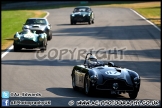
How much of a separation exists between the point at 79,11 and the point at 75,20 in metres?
1.89

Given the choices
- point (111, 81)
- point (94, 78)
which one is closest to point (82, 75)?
point (94, 78)

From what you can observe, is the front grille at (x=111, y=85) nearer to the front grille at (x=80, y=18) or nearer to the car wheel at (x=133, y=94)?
the car wheel at (x=133, y=94)

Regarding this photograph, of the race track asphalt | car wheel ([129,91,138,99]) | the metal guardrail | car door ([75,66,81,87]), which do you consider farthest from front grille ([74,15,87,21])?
the metal guardrail

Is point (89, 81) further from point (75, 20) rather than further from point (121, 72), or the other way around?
point (75, 20)

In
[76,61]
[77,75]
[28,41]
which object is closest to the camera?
[77,75]

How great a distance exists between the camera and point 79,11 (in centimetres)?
5253

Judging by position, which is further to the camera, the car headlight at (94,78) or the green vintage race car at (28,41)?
the green vintage race car at (28,41)

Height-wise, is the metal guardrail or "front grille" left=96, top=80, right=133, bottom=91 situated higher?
the metal guardrail

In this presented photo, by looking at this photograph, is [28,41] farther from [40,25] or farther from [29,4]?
[29,4]

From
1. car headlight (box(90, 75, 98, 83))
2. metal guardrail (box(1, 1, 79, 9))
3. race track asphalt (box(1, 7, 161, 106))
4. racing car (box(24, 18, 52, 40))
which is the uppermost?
metal guardrail (box(1, 1, 79, 9))

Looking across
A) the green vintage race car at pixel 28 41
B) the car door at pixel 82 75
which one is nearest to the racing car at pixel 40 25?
the green vintage race car at pixel 28 41

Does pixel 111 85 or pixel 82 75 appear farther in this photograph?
pixel 82 75

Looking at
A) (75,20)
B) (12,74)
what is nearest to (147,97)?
(12,74)

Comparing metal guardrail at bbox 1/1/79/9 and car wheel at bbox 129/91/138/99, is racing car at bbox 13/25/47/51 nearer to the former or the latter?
car wheel at bbox 129/91/138/99
